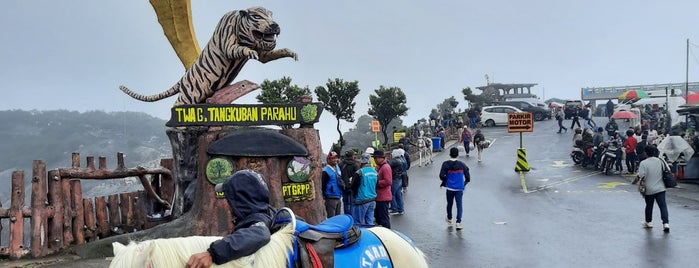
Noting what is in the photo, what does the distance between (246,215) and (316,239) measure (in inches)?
20.7

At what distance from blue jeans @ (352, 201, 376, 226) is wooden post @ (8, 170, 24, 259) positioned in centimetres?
567

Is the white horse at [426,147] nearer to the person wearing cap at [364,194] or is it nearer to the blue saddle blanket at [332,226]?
the person wearing cap at [364,194]

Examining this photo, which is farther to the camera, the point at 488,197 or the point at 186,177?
the point at 488,197

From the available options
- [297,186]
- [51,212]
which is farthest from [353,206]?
[51,212]

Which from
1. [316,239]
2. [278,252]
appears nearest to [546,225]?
[316,239]

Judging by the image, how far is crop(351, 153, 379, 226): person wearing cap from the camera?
38.1ft

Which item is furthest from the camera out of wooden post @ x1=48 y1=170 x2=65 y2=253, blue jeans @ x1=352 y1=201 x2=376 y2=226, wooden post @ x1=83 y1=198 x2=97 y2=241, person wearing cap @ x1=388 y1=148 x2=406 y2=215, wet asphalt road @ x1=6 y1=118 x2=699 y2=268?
person wearing cap @ x1=388 y1=148 x2=406 y2=215

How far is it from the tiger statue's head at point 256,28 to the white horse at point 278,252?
7255 mm

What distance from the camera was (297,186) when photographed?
11.2 m

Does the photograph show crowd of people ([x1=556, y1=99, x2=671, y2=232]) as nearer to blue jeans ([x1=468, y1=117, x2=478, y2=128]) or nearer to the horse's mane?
blue jeans ([x1=468, y1=117, x2=478, y2=128])

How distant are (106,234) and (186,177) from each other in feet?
5.78

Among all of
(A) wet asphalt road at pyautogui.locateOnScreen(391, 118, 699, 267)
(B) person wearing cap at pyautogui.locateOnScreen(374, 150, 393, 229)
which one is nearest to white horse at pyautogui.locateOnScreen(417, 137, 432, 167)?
(A) wet asphalt road at pyautogui.locateOnScreen(391, 118, 699, 267)

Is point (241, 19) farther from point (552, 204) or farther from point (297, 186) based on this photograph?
point (552, 204)

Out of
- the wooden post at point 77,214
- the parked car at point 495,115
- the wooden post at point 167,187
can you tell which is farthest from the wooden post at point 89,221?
the parked car at point 495,115
